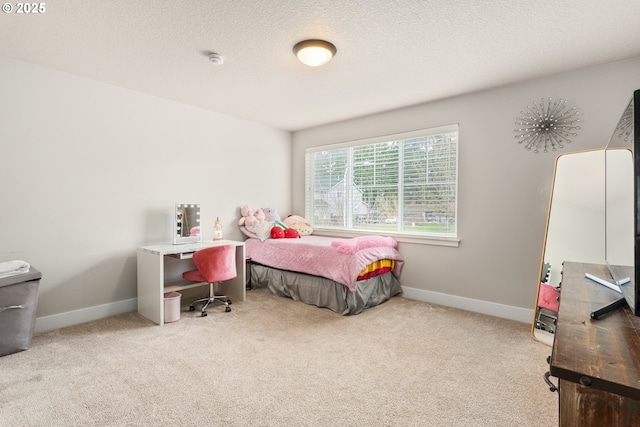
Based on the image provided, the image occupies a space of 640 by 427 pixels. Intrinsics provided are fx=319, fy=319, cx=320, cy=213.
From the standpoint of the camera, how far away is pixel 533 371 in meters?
2.23

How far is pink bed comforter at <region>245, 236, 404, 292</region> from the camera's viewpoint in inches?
134

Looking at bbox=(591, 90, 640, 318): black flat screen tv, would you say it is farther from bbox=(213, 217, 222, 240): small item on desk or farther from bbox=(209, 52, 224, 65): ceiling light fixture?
bbox=(213, 217, 222, 240): small item on desk

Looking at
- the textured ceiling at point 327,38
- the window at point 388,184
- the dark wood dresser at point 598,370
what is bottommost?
the dark wood dresser at point 598,370

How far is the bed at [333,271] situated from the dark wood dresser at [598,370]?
7.70ft

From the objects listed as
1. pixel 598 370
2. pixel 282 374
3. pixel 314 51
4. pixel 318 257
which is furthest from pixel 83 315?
pixel 598 370

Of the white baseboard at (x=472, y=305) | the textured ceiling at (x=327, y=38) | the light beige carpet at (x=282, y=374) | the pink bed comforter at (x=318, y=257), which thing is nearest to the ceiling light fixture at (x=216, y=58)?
the textured ceiling at (x=327, y=38)

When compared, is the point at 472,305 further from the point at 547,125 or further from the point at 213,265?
the point at 213,265

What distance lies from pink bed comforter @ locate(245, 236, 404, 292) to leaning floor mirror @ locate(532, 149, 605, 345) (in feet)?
5.19

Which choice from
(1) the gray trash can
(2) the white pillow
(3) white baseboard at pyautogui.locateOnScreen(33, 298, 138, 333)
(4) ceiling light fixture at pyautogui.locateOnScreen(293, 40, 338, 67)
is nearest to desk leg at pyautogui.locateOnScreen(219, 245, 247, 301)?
(2) the white pillow

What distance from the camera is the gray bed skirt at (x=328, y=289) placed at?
11.3ft

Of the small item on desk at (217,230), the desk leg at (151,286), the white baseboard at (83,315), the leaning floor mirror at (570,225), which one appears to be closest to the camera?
the leaning floor mirror at (570,225)

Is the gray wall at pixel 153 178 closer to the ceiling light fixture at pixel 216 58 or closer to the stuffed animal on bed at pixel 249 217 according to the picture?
the stuffed animal on bed at pixel 249 217

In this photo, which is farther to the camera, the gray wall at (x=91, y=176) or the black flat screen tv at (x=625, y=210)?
the gray wall at (x=91, y=176)

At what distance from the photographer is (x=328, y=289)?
3590 millimetres
